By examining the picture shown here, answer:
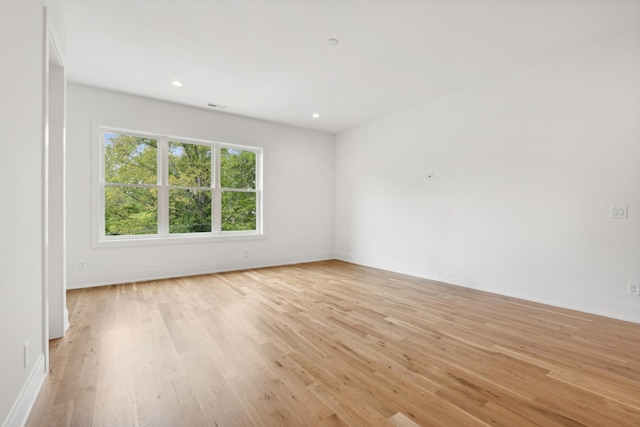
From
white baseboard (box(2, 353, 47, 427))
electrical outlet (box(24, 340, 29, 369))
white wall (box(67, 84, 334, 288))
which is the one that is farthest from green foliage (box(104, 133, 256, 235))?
electrical outlet (box(24, 340, 29, 369))

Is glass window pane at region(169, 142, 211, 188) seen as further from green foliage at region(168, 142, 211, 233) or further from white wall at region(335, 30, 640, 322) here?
Answer: white wall at region(335, 30, 640, 322)

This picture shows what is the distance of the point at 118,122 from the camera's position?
14.4ft

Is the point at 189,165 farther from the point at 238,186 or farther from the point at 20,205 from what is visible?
the point at 20,205

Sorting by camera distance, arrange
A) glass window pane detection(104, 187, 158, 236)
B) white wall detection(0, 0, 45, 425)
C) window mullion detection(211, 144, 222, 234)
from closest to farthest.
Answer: white wall detection(0, 0, 45, 425) → glass window pane detection(104, 187, 158, 236) → window mullion detection(211, 144, 222, 234)

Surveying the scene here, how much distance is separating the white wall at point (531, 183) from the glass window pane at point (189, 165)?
133 inches

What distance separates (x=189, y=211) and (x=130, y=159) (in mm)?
1198

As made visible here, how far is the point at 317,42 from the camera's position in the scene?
3.06 meters

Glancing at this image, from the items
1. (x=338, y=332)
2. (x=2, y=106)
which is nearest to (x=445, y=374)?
(x=338, y=332)

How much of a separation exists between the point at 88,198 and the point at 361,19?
435 cm

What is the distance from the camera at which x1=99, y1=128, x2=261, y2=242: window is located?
176 inches

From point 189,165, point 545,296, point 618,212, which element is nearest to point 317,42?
point 189,165

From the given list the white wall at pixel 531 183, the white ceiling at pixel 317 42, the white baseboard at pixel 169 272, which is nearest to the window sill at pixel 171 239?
the white baseboard at pixel 169 272

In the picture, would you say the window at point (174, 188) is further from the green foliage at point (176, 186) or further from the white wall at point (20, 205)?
the white wall at point (20, 205)

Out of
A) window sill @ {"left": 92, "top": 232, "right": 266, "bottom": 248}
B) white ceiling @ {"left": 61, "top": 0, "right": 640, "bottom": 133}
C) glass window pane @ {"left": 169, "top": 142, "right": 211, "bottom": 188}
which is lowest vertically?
window sill @ {"left": 92, "top": 232, "right": 266, "bottom": 248}
